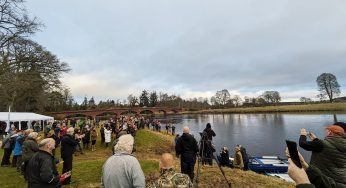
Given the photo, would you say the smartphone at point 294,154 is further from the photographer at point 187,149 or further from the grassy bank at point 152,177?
the grassy bank at point 152,177

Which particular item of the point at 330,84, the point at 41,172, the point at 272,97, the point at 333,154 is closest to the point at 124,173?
the point at 41,172

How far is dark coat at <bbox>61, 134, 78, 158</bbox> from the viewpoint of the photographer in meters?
7.67

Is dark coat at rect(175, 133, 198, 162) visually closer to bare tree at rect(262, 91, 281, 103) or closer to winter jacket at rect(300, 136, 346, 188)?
winter jacket at rect(300, 136, 346, 188)

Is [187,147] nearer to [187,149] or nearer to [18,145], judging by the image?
[187,149]

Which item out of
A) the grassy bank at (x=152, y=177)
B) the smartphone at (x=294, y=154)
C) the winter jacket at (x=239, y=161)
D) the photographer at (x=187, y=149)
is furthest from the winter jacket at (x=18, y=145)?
the smartphone at (x=294, y=154)

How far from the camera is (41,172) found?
13.6ft

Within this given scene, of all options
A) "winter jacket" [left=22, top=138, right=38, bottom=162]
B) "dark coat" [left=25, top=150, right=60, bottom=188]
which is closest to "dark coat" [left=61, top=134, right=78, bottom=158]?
"winter jacket" [left=22, top=138, right=38, bottom=162]

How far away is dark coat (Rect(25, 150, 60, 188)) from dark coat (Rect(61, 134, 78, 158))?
3467 millimetres

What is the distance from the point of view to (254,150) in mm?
26719

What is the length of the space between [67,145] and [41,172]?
3801 millimetres

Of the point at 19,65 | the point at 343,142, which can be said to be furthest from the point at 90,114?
the point at 343,142

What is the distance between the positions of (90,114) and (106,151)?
53.4 metres

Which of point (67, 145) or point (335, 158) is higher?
point (335, 158)

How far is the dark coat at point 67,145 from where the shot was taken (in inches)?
302
